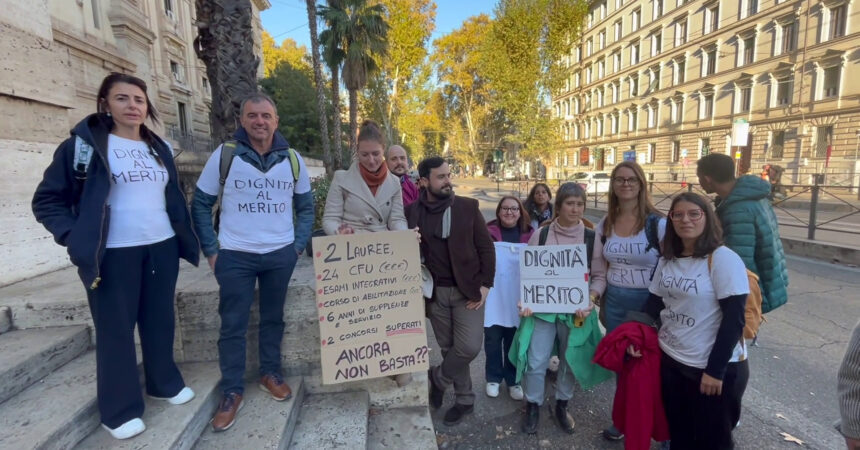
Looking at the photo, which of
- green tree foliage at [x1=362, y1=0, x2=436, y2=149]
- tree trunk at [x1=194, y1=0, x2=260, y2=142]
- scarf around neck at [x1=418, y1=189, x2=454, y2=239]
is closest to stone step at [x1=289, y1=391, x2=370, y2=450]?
scarf around neck at [x1=418, y1=189, x2=454, y2=239]

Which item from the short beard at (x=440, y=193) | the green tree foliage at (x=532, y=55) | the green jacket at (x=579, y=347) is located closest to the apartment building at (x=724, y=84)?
the green tree foliage at (x=532, y=55)

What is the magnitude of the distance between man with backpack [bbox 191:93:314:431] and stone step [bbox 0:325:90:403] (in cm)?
102

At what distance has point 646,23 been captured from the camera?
124ft

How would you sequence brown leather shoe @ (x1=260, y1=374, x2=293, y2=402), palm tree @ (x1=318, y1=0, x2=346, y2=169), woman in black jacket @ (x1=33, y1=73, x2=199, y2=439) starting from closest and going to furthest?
woman in black jacket @ (x1=33, y1=73, x2=199, y2=439) → brown leather shoe @ (x1=260, y1=374, x2=293, y2=402) → palm tree @ (x1=318, y1=0, x2=346, y2=169)

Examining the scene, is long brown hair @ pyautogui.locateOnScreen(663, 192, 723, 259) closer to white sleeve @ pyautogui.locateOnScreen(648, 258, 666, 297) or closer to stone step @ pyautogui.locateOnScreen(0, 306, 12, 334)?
white sleeve @ pyautogui.locateOnScreen(648, 258, 666, 297)

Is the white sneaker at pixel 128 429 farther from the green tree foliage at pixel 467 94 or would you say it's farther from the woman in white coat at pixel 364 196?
the green tree foliage at pixel 467 94

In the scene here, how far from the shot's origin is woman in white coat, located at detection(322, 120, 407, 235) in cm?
276

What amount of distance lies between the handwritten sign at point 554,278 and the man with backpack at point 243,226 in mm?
1740

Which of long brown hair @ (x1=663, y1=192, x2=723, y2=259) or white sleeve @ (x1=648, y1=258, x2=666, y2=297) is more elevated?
long brown hair @ (x1=663, y1=192, x2=723, y2=259)

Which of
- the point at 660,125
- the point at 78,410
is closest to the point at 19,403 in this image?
the point at 78,410

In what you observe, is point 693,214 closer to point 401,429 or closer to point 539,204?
point 539,204

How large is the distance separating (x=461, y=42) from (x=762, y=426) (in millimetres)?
43718

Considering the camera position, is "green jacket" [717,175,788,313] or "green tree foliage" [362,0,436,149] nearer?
"green jacket" [717,175,788,313]

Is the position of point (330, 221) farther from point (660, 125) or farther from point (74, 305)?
point (660, 125)
